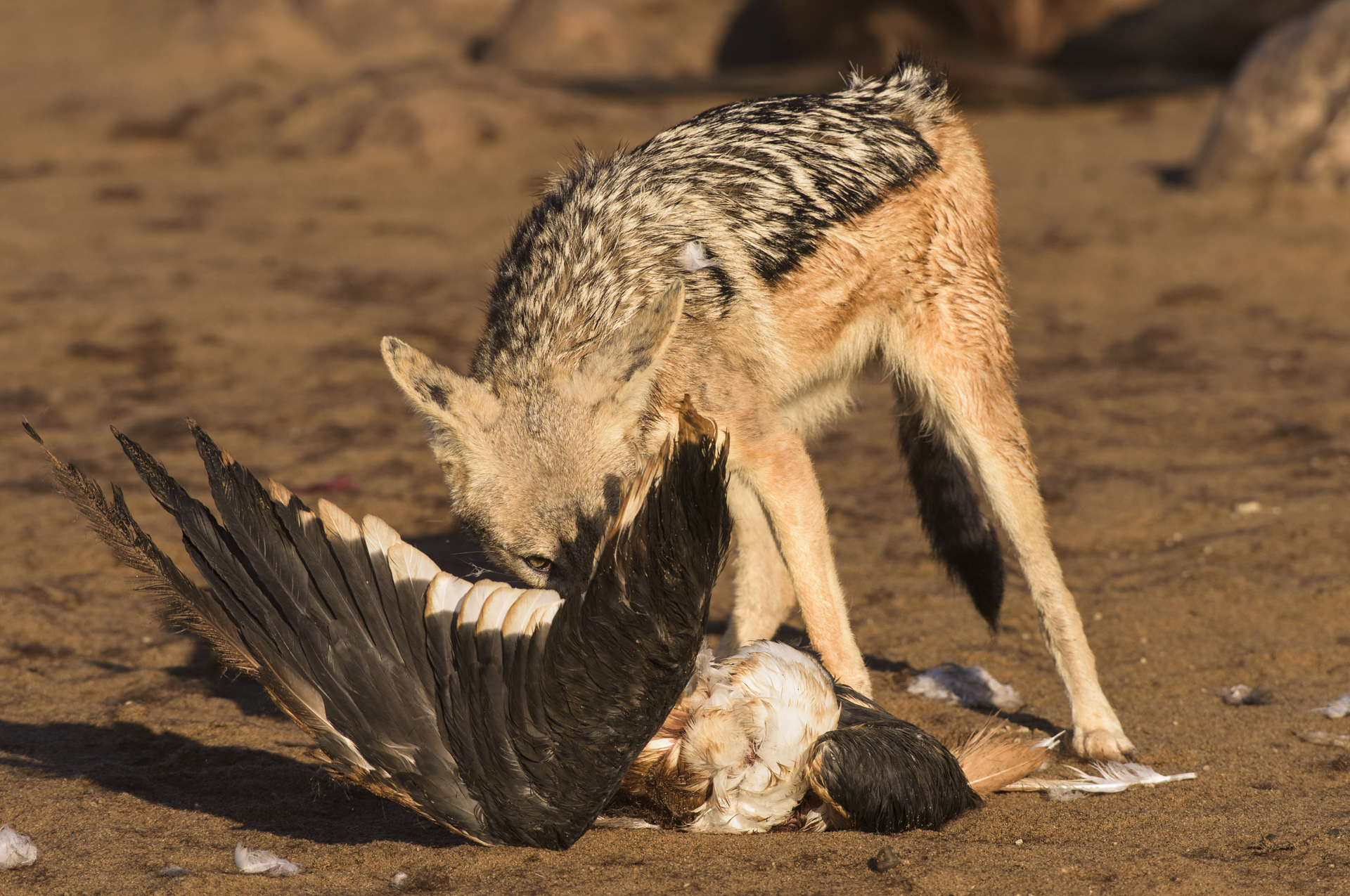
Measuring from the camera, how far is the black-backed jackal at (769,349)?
380 centimetres

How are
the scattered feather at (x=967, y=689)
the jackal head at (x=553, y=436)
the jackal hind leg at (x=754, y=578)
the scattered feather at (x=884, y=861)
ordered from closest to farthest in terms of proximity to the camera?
the scattered feather at (x=884, y=861), the jackal head at (x=553, y=436), the scattered feather at (x=967, y=689), the jackal hind leg at (x=754, y=578)

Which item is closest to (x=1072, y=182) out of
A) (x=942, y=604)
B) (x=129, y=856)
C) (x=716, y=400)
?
(x=942, y=604)

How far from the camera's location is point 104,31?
2150 centimetres

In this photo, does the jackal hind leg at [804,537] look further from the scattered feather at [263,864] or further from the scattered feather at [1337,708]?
the scattered feather at [263,864]

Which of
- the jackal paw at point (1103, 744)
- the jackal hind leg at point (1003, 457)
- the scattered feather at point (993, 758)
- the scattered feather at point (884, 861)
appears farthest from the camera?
the jackal hind leg at point (1003, 457)

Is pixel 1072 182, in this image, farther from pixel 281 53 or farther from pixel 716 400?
pixel 281 53

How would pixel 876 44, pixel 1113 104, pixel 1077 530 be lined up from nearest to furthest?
pixel 1077 530
pixel 1113 104
pixel 876 44

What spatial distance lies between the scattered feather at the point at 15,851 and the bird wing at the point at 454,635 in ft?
2.31

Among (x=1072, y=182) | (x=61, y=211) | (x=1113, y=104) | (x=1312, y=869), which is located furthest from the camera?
(x=1113, y=104)

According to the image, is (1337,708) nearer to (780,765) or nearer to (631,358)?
(780,765)

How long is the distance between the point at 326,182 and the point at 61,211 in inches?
110

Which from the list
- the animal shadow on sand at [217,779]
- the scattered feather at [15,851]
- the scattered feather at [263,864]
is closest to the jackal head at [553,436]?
the animal shadow on sand at [217,779]

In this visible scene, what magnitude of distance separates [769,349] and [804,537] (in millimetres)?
691

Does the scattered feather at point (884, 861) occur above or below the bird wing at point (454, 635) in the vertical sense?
below
